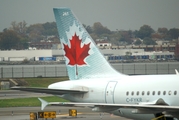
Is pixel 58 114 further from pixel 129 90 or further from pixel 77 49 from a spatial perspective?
pixel 129 90

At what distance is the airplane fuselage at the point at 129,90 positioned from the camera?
3316 centimetres

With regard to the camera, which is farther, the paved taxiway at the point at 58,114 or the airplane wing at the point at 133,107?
the paved taxiway at the point at 58,114

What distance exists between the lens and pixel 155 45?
7116 inches

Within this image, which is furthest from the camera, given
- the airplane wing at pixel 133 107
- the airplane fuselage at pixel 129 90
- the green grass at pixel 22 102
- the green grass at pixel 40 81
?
the green grass at pixel 40 81

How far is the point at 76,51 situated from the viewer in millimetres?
39344

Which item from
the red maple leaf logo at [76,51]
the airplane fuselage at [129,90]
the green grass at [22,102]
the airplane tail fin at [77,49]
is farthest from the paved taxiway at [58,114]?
the airplane fuselage at [129,90]

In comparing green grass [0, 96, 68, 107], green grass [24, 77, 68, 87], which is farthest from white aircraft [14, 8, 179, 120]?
green grass [24, 77, 68, 87]

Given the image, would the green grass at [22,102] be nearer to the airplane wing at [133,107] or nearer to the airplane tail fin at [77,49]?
the airplane tail fin at [77,49]

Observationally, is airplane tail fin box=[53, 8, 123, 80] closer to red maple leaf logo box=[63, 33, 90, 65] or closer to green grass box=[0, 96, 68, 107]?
red maple leaf logo box=[63, 33, 90, 65]

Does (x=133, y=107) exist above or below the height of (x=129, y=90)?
below

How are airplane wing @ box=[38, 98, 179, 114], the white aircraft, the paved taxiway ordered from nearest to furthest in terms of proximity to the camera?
airplane wing @ box=[38, 98, 179, 114] → the white aircraft → the paved taxiway

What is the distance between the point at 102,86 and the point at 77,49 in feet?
12.9

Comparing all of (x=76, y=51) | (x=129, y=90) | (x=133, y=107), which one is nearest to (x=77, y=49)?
(x=76, y=51)

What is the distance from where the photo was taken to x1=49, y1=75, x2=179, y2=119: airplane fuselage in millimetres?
33156
